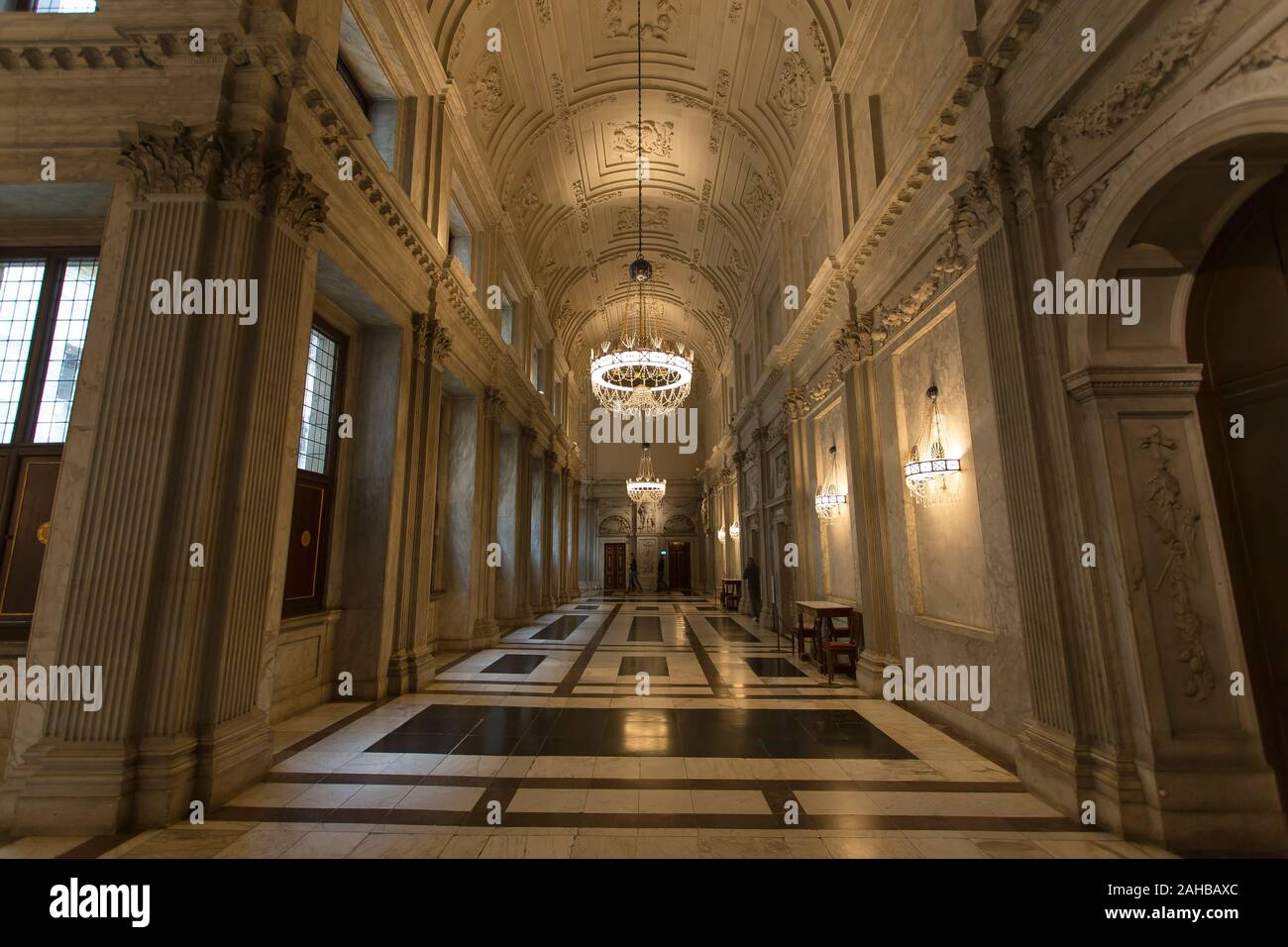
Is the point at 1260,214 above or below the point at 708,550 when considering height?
above

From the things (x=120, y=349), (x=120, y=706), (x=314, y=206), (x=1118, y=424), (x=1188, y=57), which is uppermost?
(x=314, y=206)

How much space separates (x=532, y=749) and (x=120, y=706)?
2575 mm

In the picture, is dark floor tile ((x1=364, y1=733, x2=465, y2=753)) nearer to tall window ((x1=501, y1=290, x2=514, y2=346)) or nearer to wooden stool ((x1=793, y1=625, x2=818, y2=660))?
wooden stool ((x1=793, y1=625, x2=818, y2=660))

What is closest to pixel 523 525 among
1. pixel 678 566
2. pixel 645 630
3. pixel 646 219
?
pixel 645 630

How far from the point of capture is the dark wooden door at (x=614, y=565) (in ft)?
77.2

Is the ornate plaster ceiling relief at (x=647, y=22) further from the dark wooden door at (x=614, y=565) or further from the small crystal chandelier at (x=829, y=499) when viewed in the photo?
the dark wooden door at (x=614, y=565)

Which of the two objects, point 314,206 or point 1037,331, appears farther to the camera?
point 314,206

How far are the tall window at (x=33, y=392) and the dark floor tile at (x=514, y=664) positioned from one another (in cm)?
448

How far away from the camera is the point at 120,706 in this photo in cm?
314

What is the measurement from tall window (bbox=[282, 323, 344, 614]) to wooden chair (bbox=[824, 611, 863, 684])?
5.84 m

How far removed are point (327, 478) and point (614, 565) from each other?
18.3m

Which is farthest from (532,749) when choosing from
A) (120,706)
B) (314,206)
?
(314,206)

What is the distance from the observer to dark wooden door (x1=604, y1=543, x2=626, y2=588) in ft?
77.2

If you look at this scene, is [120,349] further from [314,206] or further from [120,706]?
[120,706]
